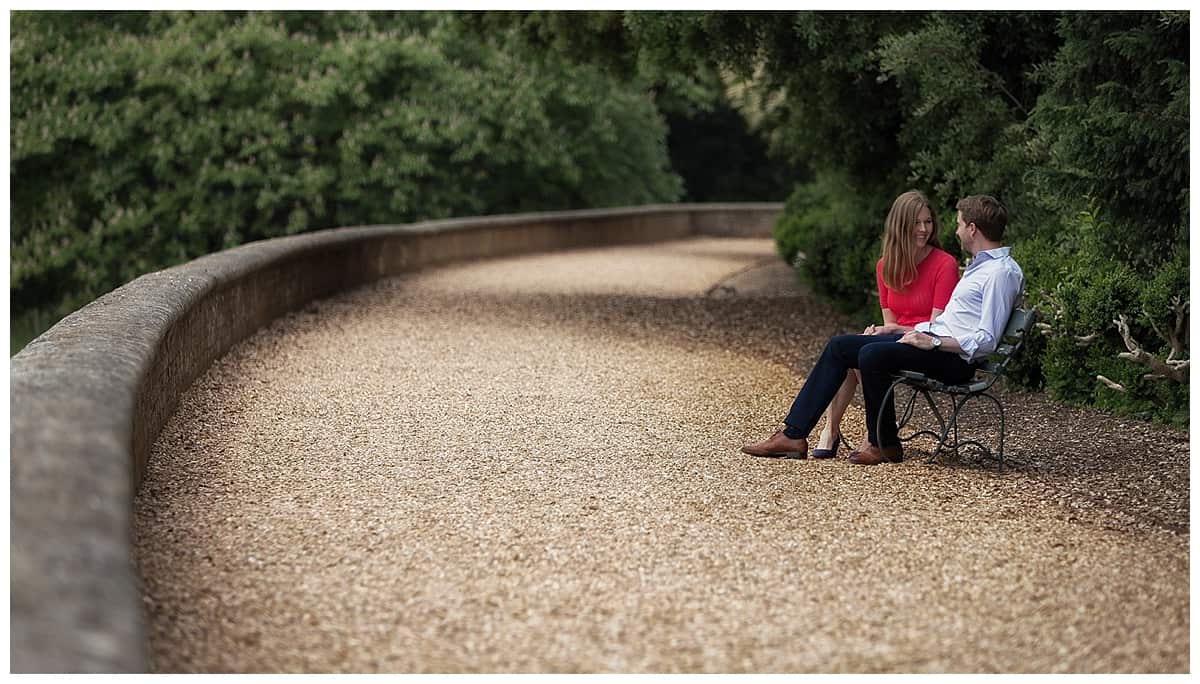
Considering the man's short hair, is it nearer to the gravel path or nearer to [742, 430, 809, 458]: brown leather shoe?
the gravel path

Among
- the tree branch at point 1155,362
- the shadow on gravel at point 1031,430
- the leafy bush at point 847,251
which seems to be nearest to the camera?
the shadow on gravel at point 1031,430

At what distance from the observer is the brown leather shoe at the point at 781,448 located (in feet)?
23.3

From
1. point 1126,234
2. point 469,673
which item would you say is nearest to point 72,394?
point 469,673

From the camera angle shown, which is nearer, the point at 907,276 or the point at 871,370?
the point at 871,370

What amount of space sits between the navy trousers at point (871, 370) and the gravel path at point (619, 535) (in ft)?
0.84

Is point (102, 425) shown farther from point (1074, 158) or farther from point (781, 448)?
point (1074, 158)

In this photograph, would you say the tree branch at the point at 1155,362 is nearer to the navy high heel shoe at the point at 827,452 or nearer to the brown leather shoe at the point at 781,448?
the navy high heel shoe at the point at 827,452

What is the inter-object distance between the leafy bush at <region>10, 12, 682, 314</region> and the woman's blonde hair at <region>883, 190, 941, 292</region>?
18593 mm

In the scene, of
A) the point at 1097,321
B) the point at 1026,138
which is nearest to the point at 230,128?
the point at 1026,138

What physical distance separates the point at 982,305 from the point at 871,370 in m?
0.56

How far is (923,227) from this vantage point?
23.1ft

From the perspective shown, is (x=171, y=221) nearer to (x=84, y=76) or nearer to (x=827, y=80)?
(x=84, y=76)

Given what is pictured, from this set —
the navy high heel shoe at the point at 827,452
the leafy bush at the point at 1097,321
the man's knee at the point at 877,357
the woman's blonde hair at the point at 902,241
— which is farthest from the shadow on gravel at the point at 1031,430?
the woman's blonde hair at the point at 902,241
